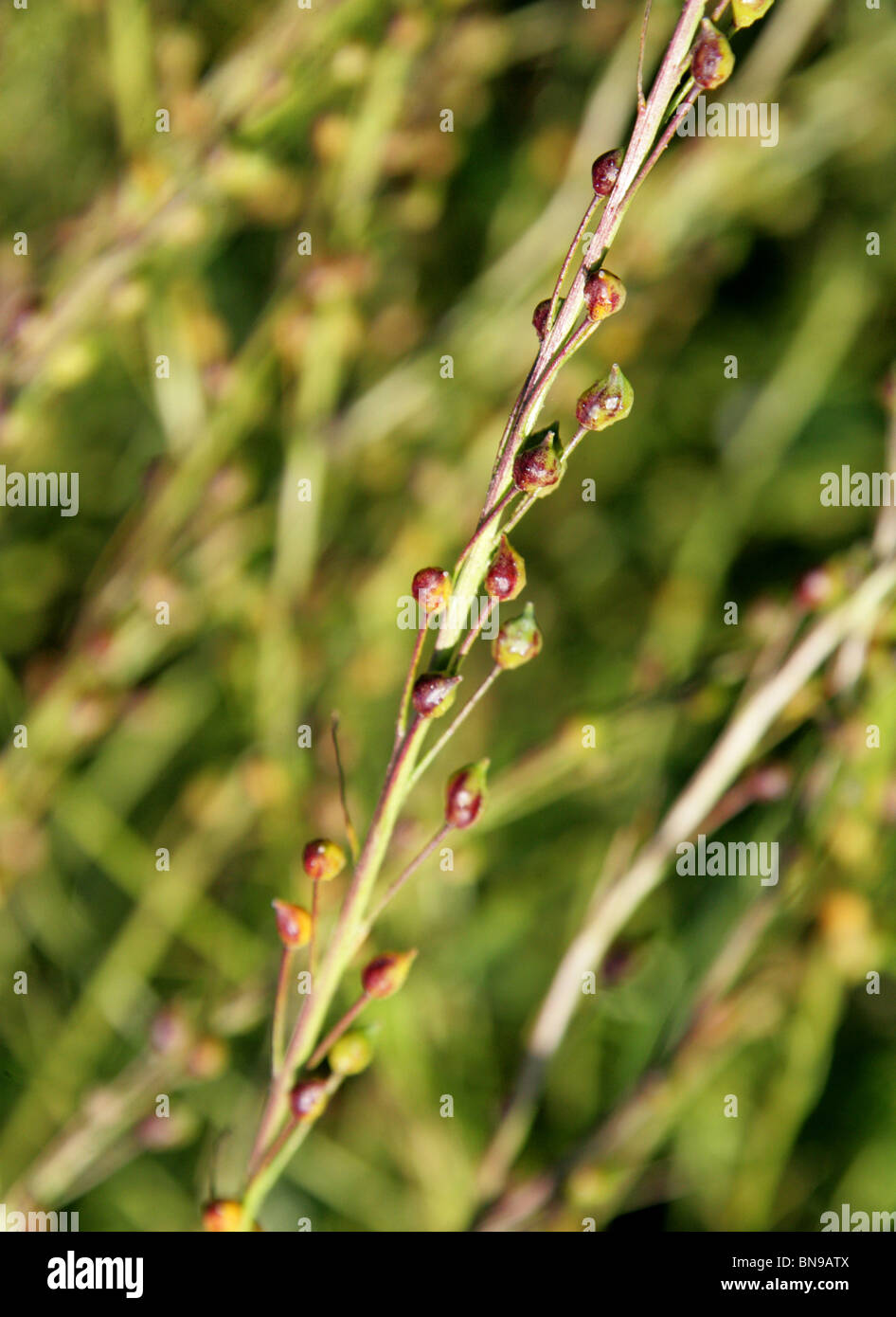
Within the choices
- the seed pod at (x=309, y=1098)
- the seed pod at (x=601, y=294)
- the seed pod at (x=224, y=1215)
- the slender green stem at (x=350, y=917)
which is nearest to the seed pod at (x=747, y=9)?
the seed pod at (x=601, y=294)

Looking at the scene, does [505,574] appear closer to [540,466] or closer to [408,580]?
[540,466]

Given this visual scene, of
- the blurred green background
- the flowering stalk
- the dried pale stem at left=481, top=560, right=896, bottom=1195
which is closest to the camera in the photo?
the flowering stalk

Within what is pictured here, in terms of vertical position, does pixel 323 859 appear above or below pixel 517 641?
below

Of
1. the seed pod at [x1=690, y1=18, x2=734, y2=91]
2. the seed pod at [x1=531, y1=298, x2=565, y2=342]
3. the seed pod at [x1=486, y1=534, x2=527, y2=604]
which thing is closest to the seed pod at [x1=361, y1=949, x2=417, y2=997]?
the seed pod at [x1=486, y1=534, x2=527, y2=604]

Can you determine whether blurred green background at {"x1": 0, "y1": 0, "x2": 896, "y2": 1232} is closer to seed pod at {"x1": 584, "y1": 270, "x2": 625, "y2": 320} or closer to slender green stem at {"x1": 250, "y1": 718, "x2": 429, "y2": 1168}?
slender green stem at {"x1": 250, "y1": 718, "x2": 429, "y2": 1168}

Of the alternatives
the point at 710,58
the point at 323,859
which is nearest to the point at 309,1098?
the point at 323,859

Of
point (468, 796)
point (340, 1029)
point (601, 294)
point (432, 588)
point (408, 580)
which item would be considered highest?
point (408, 580)

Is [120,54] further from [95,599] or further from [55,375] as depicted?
[95,599]
